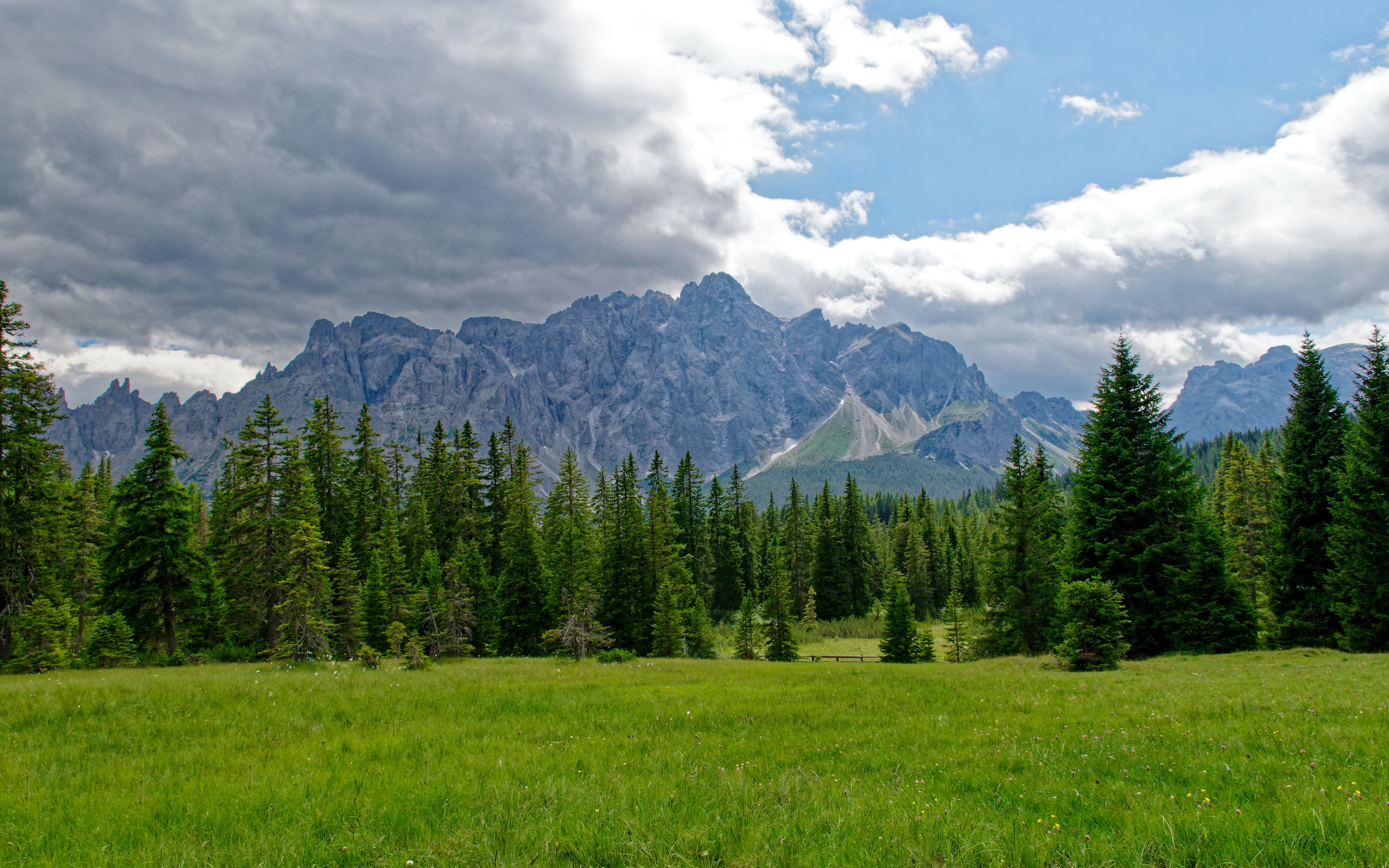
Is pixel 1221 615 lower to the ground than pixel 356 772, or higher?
lower

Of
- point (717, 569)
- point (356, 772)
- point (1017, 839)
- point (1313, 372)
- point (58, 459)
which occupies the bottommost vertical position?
point (717, 569)

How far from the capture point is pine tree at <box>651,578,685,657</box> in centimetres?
4444

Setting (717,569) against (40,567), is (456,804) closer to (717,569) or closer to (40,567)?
(40,567)

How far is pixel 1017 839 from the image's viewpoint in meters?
5.38

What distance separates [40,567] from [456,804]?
34.3 meters

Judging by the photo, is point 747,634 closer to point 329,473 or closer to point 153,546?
point 329,473

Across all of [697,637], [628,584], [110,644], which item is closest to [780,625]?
[697,637]

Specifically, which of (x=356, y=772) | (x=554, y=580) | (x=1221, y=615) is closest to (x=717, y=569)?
(x=554, y=580)

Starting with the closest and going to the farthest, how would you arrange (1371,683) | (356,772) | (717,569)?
(356,772)
(1371,683)
(717,569)

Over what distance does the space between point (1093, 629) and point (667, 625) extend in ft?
92.5

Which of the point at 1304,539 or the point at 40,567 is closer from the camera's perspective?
the point at 40,567

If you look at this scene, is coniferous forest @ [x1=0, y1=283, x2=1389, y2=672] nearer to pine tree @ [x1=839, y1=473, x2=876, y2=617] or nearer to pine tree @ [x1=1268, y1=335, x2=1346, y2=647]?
pine tree @ [x1=1268, y1=335, x2=1346, y2=647]

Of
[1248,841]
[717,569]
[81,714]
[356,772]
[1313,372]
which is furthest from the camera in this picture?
[717,569]

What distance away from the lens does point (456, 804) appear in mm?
6617
